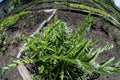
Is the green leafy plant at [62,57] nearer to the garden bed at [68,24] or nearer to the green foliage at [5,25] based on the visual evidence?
the garden bed at [68,24]

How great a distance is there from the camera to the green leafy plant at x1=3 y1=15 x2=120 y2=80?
3.45 meters

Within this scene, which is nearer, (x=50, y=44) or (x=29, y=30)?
(x=50, y=44)

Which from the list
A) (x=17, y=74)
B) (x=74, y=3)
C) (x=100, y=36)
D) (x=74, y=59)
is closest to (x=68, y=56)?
(x=74, y=59)

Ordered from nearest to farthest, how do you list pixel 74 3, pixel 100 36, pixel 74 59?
pixel 74 59, pixel 100 36, pixel 74 3

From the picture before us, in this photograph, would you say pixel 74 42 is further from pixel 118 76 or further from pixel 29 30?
pixel 29 30

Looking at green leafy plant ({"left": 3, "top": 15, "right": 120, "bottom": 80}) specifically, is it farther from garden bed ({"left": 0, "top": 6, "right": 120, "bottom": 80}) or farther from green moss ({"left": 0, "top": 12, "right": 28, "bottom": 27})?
green moss ({"left": 0, "top": 12, "right": 28, "bottom": 27})

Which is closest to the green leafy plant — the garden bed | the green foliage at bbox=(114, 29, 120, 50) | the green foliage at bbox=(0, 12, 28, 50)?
the garden bed

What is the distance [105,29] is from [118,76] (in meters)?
1.18

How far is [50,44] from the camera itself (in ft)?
12.3

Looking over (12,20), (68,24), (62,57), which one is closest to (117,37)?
(68,24)

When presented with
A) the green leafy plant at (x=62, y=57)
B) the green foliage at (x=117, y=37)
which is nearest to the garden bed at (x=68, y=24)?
the green foliage at (x=117, y=37)

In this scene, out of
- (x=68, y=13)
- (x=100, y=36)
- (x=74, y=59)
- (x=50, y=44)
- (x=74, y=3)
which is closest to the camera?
(x=74, y=59)

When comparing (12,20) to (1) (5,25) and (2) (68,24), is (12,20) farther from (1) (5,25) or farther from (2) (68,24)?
(2) (68,24)

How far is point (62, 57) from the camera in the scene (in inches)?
137
